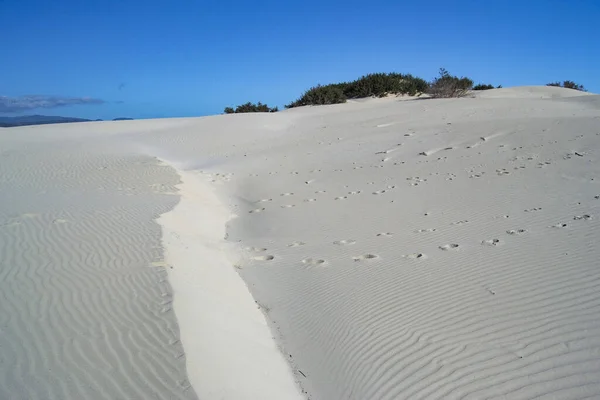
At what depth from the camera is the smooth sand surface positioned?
2943 millimetres

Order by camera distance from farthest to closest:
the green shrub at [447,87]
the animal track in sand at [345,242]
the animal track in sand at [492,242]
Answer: the green shrub at [447,87]
the animal track in sand at [345,242]
the animal track in sand at [492,242]

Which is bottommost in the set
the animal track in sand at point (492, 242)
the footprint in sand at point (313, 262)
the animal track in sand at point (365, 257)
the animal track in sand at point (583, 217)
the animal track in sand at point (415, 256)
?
the footprint in sand at point (313, 262)

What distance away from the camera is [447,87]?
2633 cm

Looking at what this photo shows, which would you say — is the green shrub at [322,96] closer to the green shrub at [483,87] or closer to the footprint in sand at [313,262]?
the green shrub at [483,87]

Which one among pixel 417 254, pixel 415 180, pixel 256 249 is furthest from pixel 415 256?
pixel 415 180

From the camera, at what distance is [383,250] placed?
5703mm

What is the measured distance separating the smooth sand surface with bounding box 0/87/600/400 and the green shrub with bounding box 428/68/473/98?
16472 mm

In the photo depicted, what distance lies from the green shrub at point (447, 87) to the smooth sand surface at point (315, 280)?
16472 millimetres

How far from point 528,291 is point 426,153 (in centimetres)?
772

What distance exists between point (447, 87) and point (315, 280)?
24.9 metres

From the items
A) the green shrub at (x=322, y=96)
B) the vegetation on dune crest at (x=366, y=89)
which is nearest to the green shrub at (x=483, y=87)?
the vegetation on dune crest at (x=366, y=89)

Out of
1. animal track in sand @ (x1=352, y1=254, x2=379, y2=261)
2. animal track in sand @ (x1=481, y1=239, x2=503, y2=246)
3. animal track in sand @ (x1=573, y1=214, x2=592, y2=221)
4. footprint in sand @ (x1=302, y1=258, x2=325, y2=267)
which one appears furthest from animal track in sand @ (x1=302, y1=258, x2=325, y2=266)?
animal track in sand @ (x1=573, y1=214, x2=592, y2=221)

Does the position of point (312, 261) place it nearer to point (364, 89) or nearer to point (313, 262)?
point (313, 262)

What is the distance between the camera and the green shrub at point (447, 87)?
26334 millimetres
